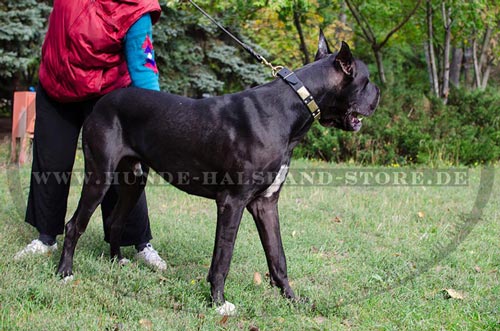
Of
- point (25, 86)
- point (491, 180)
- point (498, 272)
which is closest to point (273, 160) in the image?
point (498, 272)

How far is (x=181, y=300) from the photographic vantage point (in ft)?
11.8

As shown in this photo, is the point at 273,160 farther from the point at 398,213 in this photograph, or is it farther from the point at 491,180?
the point at 491,180

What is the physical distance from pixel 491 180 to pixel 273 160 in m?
6.16

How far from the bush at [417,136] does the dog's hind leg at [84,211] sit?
22.2ft

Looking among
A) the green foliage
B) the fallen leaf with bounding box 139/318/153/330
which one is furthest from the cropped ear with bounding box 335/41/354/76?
the green foliage

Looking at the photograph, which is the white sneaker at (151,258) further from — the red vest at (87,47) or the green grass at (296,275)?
the red vest at (87,47)

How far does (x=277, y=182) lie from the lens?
3504mm

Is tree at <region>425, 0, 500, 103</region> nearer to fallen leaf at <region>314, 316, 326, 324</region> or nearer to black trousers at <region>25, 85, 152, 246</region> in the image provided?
black trousers at <region>25, 85, 152, 246</region>

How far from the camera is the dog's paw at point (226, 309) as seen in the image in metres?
3.38

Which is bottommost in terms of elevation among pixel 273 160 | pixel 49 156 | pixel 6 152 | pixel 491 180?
pixel 6 152

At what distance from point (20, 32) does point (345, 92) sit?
813 cm

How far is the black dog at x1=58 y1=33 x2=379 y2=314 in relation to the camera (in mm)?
3330

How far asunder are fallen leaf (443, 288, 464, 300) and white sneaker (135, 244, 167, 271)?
81.4 inches

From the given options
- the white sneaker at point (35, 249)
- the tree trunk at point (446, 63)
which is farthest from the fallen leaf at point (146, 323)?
the tree trunk at point (446, 63)
